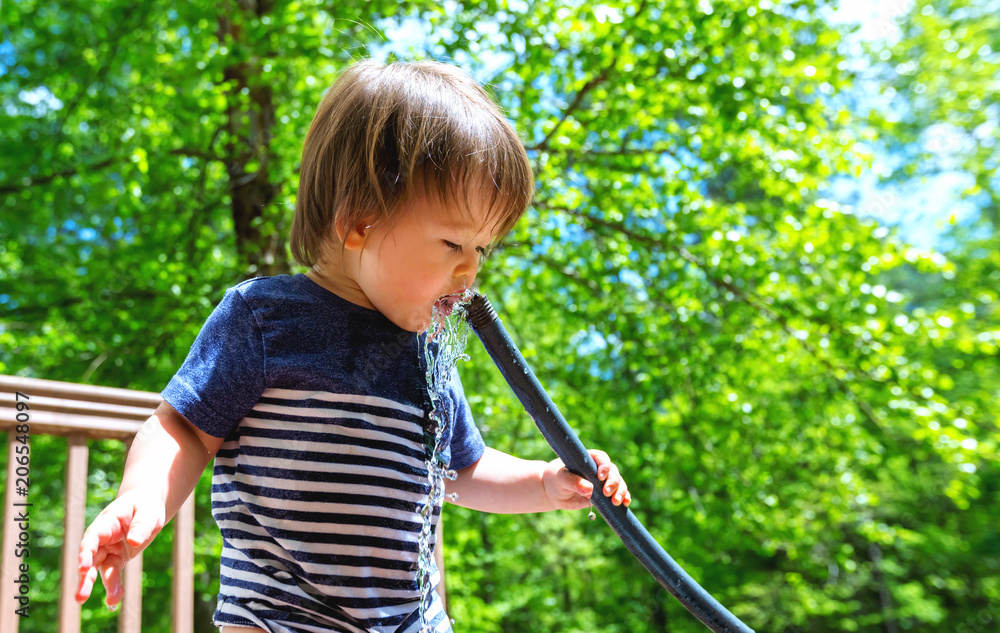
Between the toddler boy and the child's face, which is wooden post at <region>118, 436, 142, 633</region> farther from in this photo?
the child's face

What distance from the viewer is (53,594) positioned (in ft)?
16.2

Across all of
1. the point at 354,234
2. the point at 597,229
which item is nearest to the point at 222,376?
the point at 354,234

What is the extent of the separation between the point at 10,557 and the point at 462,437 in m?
0.70

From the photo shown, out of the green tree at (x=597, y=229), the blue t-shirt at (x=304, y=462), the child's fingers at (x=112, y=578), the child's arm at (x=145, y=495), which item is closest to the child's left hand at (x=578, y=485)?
the blue t-shirt at (x=304, y=462)

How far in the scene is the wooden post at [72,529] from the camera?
1.18 meters

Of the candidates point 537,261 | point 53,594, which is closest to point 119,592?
point 537,261

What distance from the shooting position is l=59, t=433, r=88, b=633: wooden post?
1178mm

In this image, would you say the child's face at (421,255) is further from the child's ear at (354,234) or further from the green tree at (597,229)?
the green tree at (597,229)

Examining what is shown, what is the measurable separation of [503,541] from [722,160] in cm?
301

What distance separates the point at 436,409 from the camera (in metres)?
1.16

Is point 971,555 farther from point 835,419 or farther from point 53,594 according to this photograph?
point 53,594

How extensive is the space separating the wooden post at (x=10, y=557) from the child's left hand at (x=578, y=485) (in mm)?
808

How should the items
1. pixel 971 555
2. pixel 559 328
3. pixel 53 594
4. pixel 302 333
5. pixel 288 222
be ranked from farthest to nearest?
pixel 971 555
pixel 53 594
pixel 559 328
pixel 288 222
pixel 302 333

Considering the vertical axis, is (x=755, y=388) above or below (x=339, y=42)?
below
